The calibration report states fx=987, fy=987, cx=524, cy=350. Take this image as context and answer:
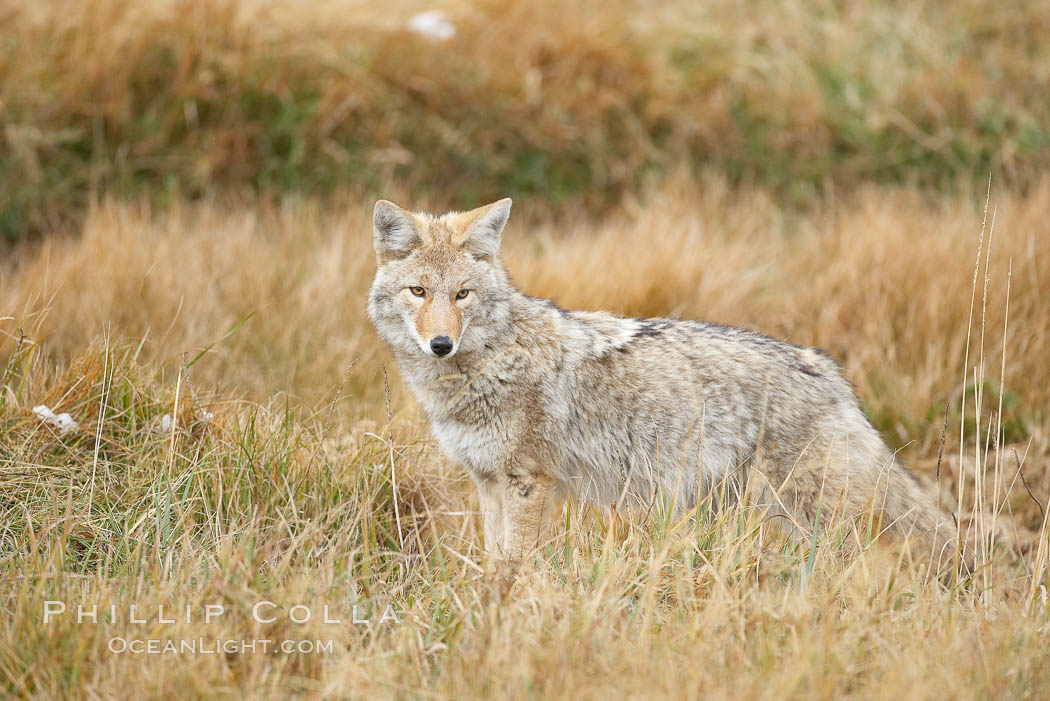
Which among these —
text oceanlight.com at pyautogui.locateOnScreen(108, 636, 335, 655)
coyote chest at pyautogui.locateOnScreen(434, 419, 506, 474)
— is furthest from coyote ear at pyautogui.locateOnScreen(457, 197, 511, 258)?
text oceanlight.com at pyautogui.locateOnScreen(108, 636, 335, 655)

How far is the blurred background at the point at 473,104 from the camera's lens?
28.5ft

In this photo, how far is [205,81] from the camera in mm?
8938

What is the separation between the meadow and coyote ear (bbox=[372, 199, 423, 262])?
2.11ft

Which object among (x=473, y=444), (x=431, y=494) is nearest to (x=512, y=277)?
(x=473, y=444)

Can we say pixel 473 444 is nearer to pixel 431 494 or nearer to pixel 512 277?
pixel 431 494

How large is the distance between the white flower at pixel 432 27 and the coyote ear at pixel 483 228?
18.9 feet

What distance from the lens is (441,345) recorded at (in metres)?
4.16

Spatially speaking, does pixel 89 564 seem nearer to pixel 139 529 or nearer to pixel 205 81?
pixel 139 529

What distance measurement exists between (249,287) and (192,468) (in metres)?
2.94

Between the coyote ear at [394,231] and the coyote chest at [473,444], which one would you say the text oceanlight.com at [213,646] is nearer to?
the coyote chest at [473,444]

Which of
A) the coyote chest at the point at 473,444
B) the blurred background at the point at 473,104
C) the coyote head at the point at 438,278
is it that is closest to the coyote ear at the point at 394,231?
the coyote head at the point at 438,278

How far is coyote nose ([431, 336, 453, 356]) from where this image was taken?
13.6 ft

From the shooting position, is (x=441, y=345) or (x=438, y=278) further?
(x=438, y=278)

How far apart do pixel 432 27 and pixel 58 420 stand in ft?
21.7
